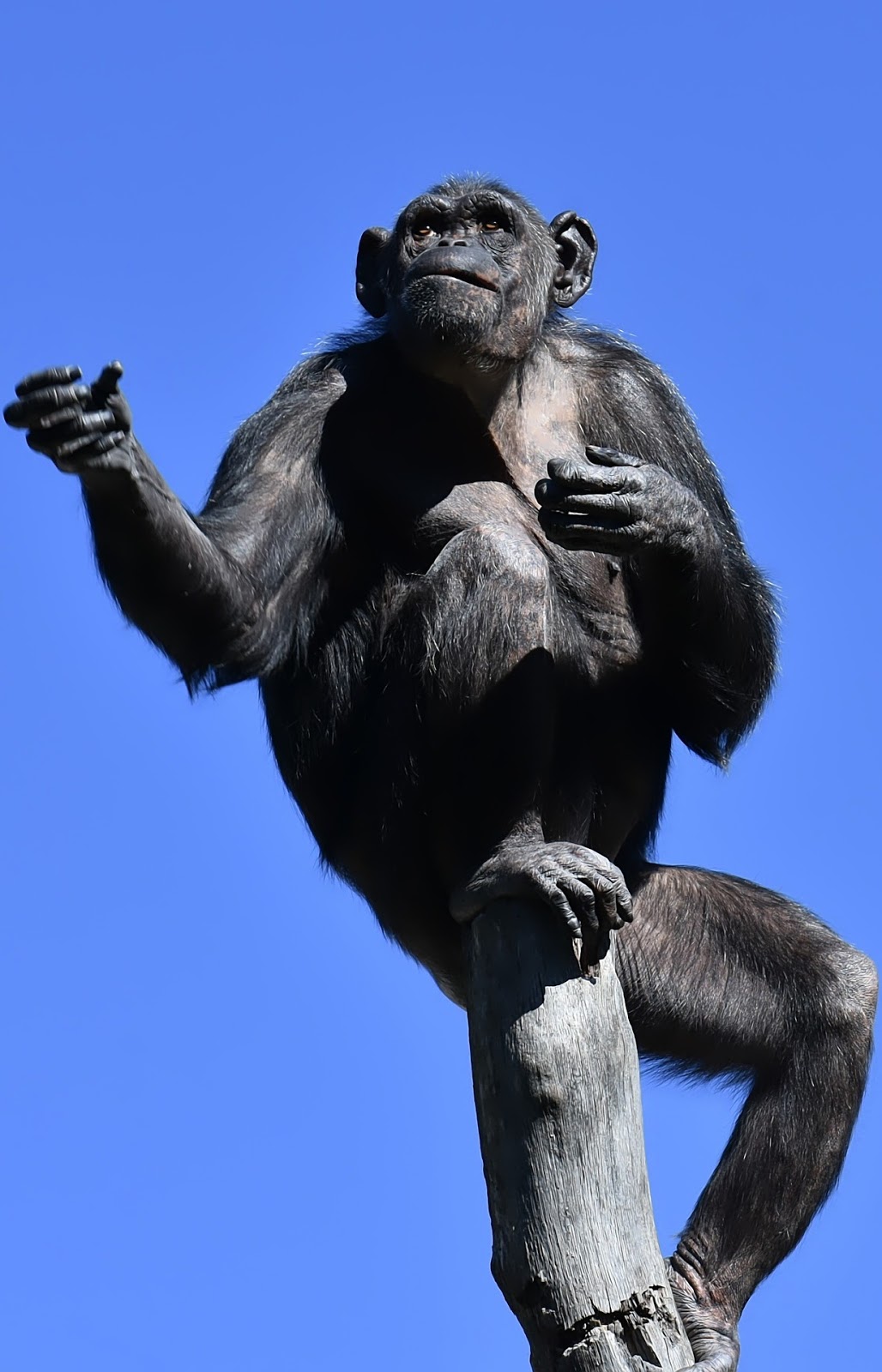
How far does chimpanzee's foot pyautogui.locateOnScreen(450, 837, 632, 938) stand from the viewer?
16.8 feet

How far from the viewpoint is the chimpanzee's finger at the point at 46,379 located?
466 centimetres

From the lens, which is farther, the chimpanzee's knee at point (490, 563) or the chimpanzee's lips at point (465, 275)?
the chimpanzee's lips at point (465, 275)

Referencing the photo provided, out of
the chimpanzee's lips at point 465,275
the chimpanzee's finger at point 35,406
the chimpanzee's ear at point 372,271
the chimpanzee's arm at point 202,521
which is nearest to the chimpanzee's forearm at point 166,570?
the chimpanzee's arm at point 202,521

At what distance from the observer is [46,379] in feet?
15.3

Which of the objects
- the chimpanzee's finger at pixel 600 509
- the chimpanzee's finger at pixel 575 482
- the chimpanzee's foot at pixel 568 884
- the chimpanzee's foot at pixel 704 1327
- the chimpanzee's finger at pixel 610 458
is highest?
the chimpanzee's finger at pixel 610 458

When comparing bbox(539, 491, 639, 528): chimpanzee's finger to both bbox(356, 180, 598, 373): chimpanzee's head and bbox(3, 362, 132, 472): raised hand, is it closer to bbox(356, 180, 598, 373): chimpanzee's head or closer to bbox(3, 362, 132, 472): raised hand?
bbox(356, 180, 598, 373): chimpanzee's head

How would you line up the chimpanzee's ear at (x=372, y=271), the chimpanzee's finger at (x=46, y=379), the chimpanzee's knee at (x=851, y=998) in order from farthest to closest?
the chimpanzee's ear at (x=372, y=271), the chimpanzee's knee at (x=851, y=998), the chimpanzee's finger at (x=46, y=379)

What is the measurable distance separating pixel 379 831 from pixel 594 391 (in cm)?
175

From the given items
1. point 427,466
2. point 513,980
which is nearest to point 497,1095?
point 513,980

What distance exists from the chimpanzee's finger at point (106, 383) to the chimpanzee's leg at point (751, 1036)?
8.17ft

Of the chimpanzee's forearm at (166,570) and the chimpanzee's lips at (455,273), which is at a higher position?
the chimpanzee's lips at (455,273)

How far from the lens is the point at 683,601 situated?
5977mm

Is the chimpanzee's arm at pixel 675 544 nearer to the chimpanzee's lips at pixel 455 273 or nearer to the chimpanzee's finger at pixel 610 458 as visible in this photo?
the chimpanzee's finger at pixel 610 458

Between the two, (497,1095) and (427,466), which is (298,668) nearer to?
(427,466)
